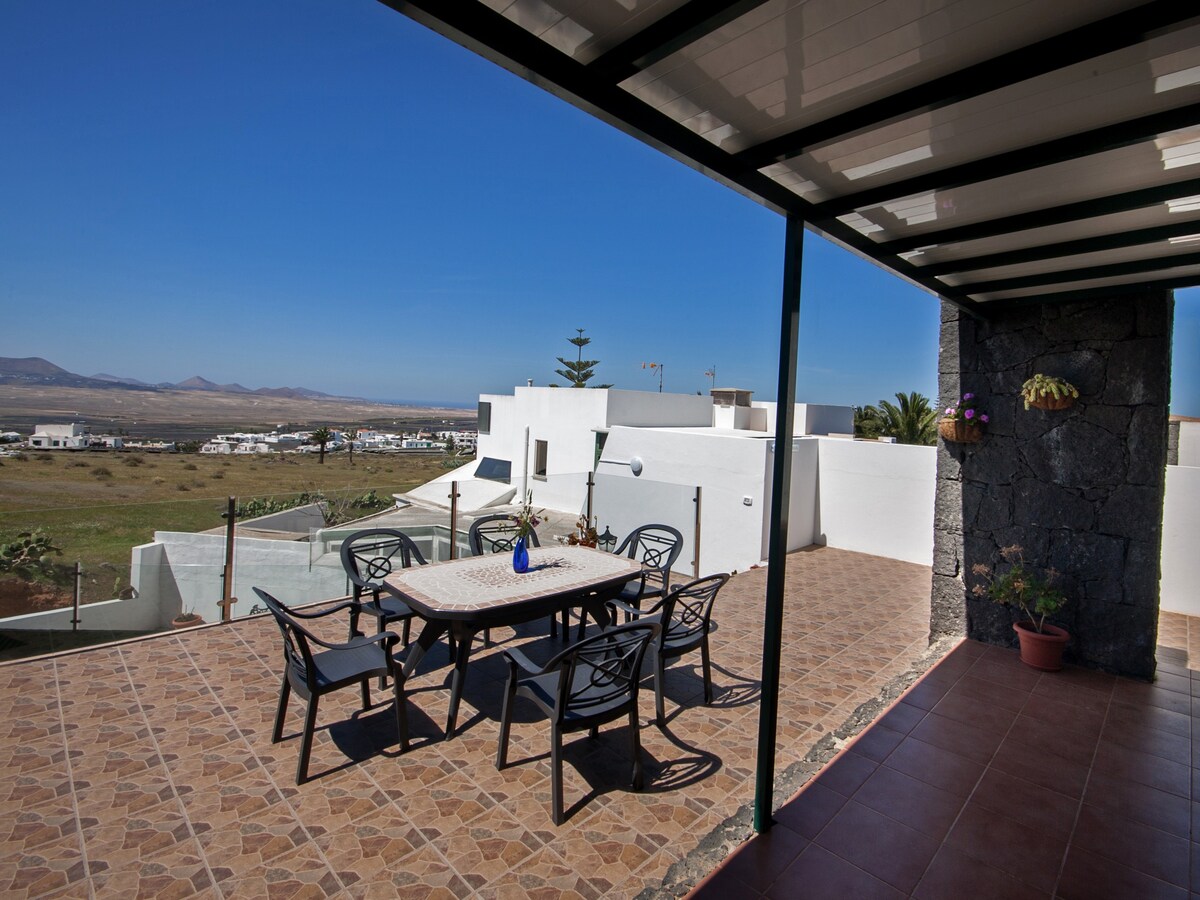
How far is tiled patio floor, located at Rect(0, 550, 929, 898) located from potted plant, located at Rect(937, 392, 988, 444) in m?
1.94

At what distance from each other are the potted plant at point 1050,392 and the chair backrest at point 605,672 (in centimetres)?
343

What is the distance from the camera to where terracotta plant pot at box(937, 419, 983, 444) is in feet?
14.2

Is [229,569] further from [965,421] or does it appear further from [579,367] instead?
[579,367]

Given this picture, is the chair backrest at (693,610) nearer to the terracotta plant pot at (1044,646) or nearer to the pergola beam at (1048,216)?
the pergola beam at (1048,216)

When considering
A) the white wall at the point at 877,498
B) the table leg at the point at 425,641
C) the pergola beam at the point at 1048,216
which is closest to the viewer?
the pergola beam at the point at 1048,216

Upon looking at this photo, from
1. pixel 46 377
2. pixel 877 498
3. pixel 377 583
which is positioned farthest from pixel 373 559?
pixel 46 377

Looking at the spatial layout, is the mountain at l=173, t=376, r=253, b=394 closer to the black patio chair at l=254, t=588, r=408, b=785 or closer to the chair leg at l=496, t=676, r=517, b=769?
the black patio chair at l=254, t=588, r=408, b=785

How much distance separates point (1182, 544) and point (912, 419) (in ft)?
26.8

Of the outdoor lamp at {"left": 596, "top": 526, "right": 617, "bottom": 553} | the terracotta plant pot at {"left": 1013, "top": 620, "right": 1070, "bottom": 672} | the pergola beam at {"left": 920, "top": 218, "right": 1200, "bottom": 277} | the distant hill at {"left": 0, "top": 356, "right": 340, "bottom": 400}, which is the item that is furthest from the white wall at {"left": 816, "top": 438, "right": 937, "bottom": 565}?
the distant hill at {"left": 0, "top": 356, "right": 340, "bottom": 400}

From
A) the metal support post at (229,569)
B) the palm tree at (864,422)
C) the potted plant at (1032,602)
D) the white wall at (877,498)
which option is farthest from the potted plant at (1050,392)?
the palm tree at (864,422)

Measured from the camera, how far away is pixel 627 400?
1568cm

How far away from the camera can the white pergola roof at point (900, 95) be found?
1.33 metres

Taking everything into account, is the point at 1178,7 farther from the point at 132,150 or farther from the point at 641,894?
the point at 132,150

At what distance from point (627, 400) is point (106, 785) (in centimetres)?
1388
